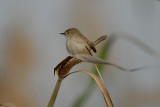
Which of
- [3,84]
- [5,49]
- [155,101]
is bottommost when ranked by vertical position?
[155,101]

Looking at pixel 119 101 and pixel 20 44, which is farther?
pixel 20 44

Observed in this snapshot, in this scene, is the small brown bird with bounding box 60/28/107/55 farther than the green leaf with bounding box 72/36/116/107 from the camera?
Yes

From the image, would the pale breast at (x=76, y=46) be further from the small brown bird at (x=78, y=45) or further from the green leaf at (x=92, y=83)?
the green leaf at (x=92, y=83)

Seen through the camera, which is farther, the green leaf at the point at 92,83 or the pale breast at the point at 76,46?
the pale breast at the point at 76,46

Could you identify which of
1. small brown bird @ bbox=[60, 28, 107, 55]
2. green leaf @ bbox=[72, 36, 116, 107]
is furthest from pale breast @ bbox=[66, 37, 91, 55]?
green leaf @ bbox=[72, 36, 116, 107]

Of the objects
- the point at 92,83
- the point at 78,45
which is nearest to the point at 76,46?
the point at 78,45

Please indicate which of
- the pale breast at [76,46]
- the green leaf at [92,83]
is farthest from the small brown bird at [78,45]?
the green leaf at [92,83]

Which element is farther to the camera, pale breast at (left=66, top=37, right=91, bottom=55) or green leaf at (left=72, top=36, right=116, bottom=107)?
pale breast at (left=66, top=37, right=91, bottom=55)

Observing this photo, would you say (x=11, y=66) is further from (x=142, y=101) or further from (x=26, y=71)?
(x=142, y=101)

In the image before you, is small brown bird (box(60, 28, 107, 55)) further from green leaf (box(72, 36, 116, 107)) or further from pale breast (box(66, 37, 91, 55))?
green leaf (box(72, 36, 116, 107))

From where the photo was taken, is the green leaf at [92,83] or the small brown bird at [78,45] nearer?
the green leaf at [92,83]

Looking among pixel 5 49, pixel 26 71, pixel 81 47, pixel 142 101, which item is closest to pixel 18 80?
pixel 26 71
